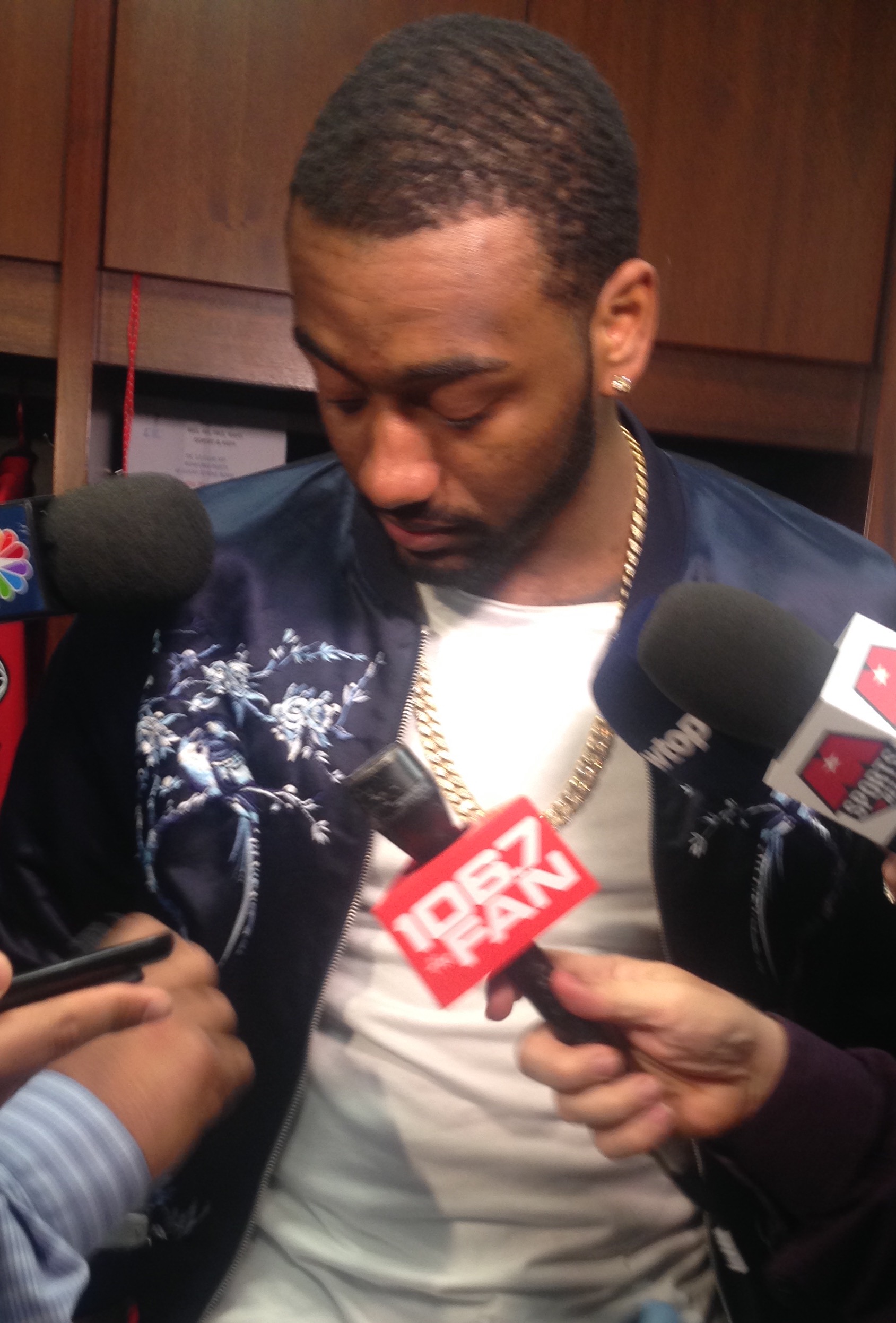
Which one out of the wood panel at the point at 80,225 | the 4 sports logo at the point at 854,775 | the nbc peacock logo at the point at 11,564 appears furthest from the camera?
the wood panel at the point at 80,225

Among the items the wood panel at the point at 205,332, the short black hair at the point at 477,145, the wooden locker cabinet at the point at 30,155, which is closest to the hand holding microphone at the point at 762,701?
the short black hair at the point at 477,145

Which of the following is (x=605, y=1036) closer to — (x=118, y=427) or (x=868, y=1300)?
(x=868, y=1300)

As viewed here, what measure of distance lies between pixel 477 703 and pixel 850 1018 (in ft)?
0.95

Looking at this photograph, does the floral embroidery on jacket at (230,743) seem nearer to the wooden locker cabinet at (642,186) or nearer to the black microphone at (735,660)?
the black microphone at (735,660)

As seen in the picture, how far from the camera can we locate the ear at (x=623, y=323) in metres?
0.68

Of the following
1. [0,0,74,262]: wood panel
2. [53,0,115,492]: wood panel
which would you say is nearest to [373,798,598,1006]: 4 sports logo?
[53,0,115,492]: wood panel

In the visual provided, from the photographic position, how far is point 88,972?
0.45m

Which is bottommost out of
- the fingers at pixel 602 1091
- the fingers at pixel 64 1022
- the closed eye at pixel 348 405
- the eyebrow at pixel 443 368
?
the fingers at pixel 602 1091

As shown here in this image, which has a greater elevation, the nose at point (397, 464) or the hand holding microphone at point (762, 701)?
the nose at point (397, 464)

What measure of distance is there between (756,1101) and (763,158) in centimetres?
96

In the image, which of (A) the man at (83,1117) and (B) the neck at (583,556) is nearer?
(A) the man at (83,1117)

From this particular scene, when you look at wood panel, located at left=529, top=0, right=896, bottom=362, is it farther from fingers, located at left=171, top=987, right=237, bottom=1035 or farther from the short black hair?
fingers, located at left=171, top=987, right=237, bottom=1035

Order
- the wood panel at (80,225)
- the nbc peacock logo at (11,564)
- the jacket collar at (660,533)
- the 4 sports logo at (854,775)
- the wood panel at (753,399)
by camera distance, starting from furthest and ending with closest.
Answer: the wood panel at (753,399)
the wood panel at (80,225)
the jacket collar at (660,533)
the nbc peacock logo at (11,564)
the 4 sports logo at (854,775)

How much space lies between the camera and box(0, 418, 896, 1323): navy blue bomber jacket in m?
0.68
